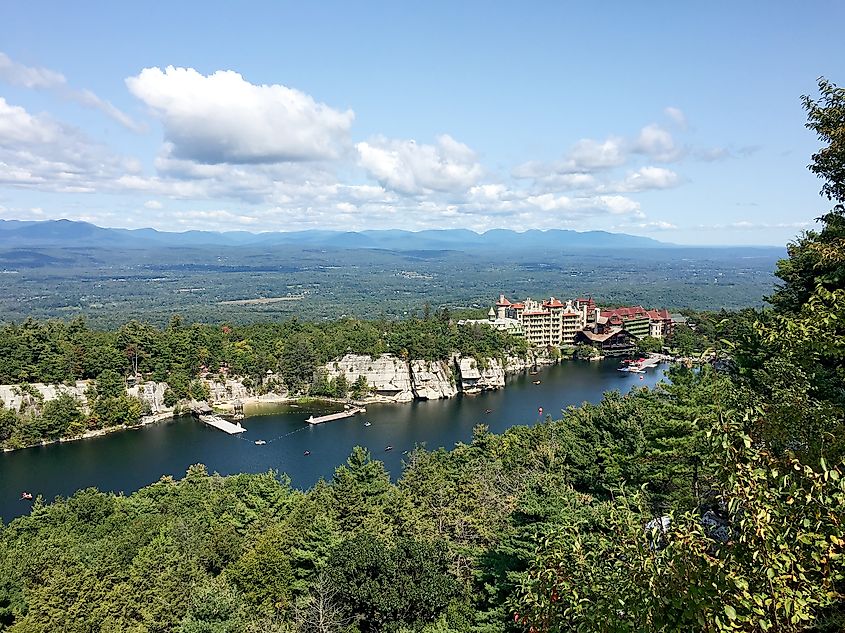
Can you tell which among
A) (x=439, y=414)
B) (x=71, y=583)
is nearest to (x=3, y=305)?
(x=439, y=414)

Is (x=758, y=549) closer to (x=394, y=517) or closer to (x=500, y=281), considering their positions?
(x=394, y=517)

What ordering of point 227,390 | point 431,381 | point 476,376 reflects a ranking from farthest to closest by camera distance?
point 476,376, point 431,381, point 227,390

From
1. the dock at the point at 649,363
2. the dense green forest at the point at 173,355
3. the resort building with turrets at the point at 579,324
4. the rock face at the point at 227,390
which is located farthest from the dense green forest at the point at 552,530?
the resort building with turrets at the point at 579,324

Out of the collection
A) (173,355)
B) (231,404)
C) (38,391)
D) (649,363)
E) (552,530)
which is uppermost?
(552,530)

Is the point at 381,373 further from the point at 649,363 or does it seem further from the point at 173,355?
the point at 649,363

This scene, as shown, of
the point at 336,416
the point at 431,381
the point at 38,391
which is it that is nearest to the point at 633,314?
the point at 431,381

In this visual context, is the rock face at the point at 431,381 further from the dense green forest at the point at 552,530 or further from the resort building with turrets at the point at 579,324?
the dense green forest at the point at 552,530
